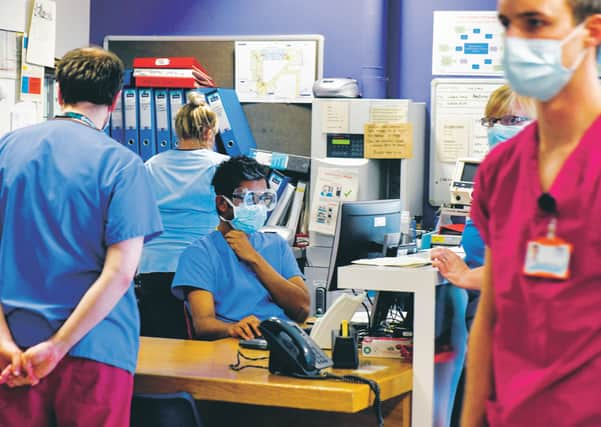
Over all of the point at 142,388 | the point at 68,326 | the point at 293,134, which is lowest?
the point at 142,388

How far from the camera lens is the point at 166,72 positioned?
5.69 metres

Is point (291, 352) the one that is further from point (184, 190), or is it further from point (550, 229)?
point (184, 190)

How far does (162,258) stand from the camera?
14.4 feet

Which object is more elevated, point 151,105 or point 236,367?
point 151,105

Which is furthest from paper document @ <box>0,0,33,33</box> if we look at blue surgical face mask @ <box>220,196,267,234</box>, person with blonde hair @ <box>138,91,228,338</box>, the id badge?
the id badge

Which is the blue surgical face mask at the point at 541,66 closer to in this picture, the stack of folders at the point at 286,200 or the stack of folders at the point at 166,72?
the stack of folders at the point at 286,200

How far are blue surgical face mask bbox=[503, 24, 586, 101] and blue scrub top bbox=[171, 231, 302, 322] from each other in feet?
6.59

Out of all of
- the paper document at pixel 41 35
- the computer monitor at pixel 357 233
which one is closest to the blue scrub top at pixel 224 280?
the computer monitor at pixel 357 233

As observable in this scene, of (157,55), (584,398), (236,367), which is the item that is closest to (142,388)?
(236,367)

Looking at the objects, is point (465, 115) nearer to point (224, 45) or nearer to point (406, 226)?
point (406, 226)

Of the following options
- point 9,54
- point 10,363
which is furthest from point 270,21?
point 10,363

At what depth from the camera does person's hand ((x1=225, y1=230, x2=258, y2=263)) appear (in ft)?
10.8

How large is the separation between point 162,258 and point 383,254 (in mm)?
Answer: 1286

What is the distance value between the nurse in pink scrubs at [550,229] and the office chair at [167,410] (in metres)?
1.25
